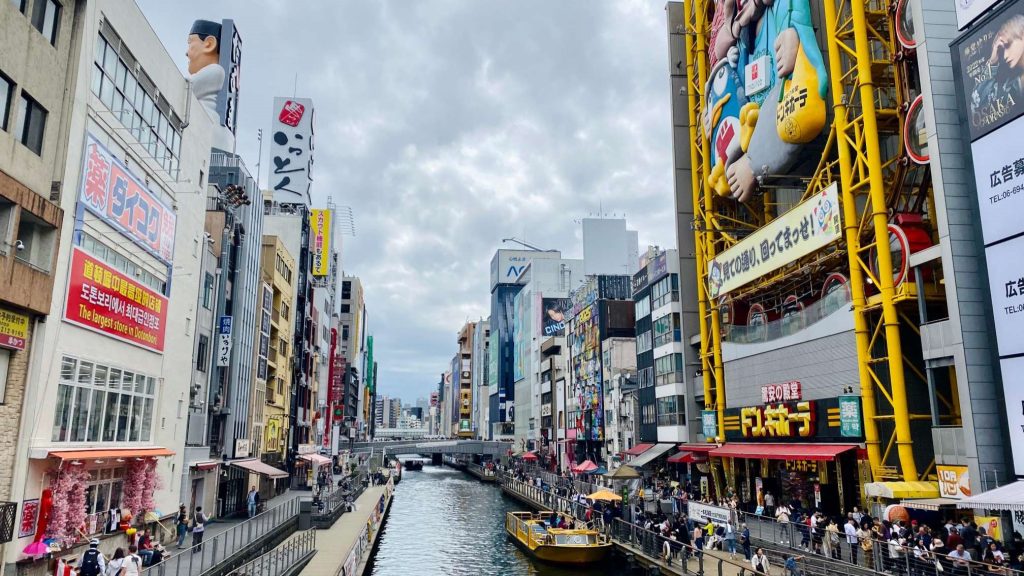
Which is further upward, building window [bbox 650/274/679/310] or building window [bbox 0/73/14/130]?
building window [bbox 650/274/679/310]

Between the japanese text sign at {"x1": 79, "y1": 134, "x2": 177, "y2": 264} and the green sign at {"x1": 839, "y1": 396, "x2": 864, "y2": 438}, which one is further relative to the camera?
the green sign at {"x1": 839, "y1": 396, "x2": 864, "y2": 438}

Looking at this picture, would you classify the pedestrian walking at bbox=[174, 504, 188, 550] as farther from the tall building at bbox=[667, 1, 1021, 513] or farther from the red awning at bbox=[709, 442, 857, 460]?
the tall building at bbox=[667, 1, 1021, 513]

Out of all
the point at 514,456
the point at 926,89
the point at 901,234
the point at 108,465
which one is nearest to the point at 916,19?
the point at 926,89

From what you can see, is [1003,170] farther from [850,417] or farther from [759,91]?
[759,91]

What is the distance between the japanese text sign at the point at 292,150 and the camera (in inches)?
3002

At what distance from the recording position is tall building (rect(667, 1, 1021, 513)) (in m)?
25.9

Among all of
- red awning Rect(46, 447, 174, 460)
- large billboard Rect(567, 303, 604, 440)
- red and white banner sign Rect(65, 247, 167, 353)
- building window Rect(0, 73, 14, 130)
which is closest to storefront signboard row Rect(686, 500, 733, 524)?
red awning Rect(46, 447, 174, 460)

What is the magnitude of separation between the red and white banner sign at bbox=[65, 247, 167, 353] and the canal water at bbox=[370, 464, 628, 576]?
1621cm

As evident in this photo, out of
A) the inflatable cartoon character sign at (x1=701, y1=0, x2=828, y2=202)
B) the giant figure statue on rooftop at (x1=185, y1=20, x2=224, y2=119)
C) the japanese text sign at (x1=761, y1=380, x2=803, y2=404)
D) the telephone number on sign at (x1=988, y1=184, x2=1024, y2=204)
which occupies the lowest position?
the japanese text sign at (x1=761, y1=380, x2=803, y2=404)

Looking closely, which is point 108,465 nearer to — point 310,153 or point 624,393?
point 624,393

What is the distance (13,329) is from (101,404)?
649 centimetres

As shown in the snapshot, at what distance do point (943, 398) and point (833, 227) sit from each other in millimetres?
10096

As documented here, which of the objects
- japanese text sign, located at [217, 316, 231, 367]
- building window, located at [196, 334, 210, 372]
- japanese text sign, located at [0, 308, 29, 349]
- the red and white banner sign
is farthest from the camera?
japanese text sign, located at [217, 316, 231, 367]

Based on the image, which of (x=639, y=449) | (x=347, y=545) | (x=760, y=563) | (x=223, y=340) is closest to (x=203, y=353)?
(x=223, y=340)
